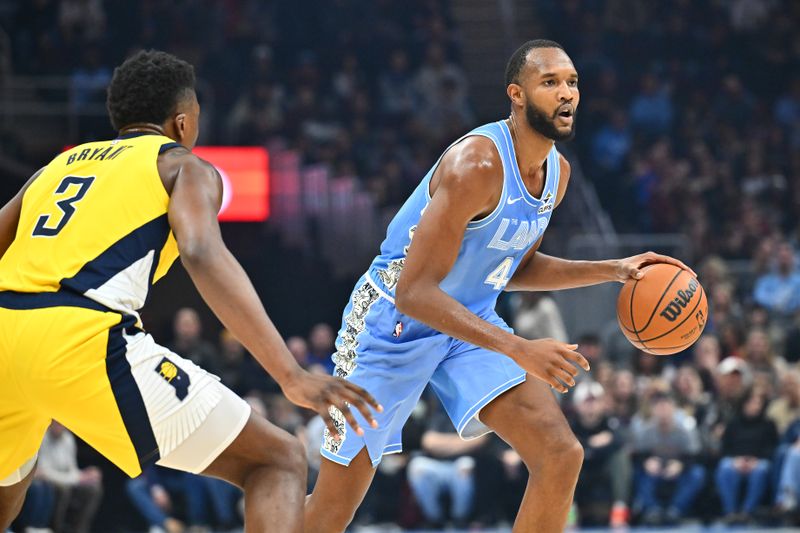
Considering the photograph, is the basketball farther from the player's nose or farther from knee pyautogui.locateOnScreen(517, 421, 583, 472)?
the player's nose

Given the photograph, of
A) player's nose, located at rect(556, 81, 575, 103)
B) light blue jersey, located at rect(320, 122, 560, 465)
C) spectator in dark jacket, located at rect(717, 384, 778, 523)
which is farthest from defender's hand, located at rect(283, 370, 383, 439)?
spectator in dark jacket, located at rect(717, 384, 778, 523)

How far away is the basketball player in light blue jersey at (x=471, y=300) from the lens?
4488mm

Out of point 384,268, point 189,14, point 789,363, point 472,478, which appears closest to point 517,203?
point 384,268

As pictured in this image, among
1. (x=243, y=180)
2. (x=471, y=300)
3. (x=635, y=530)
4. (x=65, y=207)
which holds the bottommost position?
(x=635, y=530)

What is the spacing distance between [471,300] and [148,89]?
5.68 ft

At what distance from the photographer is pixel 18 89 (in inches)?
493

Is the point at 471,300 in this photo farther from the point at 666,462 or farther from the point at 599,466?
the point at 666,462

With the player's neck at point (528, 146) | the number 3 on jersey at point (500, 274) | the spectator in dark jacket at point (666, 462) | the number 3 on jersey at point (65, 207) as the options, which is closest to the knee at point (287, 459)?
the number 3 on jersey at point (65, 207)

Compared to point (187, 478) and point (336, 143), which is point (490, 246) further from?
point (336, 143)

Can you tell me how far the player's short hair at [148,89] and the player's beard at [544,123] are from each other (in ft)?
4.99

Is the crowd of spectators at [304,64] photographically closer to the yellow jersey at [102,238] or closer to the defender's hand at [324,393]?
the yellow jersey at [102,238]

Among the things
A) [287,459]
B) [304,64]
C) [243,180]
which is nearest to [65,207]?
[287,459]

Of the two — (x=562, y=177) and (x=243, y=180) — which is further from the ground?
(x=562, y=177)

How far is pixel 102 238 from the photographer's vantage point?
358cm
